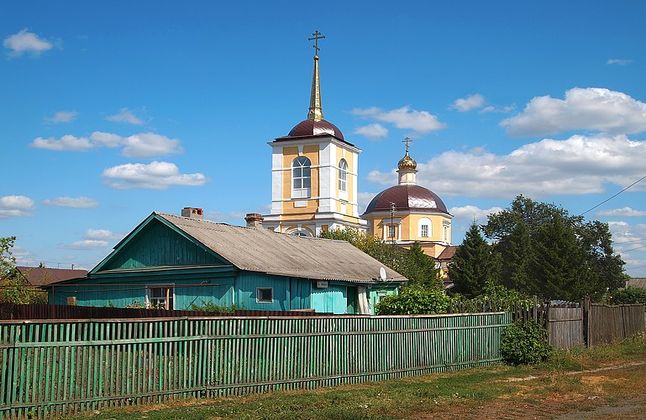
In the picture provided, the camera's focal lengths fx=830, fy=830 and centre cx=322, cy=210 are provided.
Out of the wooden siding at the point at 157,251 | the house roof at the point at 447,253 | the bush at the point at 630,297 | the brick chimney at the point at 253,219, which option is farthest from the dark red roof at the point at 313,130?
the wooden siding at the point at 157,251

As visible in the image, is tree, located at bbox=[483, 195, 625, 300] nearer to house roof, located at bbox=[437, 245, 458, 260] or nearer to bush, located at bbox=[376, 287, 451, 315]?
house roof, located at bbox=[437, 245, 458, 260]

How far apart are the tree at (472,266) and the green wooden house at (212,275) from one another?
37198mm

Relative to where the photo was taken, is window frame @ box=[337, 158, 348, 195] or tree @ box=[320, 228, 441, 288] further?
window frame @ box=[337, 158, 348, 195]

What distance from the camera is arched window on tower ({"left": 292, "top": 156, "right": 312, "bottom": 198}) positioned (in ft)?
247

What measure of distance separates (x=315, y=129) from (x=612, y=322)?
5013 centimetres

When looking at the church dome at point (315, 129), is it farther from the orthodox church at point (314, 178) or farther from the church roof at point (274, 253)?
the church roof at point (274, 253)

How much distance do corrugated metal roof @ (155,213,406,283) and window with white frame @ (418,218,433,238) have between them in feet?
175

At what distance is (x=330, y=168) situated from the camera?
241ft

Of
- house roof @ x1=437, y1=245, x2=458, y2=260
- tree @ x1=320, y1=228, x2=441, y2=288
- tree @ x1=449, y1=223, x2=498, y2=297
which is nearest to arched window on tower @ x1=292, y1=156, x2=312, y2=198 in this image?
tree @ x1=320, y1=228, x2=441, y2=288

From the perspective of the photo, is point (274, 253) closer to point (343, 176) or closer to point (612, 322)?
point (612, 322)

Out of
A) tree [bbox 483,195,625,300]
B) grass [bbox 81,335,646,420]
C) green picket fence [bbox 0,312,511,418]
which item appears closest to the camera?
green picket fence [bbox 0,312,511,418]

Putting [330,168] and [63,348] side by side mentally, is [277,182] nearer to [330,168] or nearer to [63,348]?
[330,168]

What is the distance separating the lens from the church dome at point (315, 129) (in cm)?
7562

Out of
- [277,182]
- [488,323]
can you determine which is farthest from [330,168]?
[488,323]
